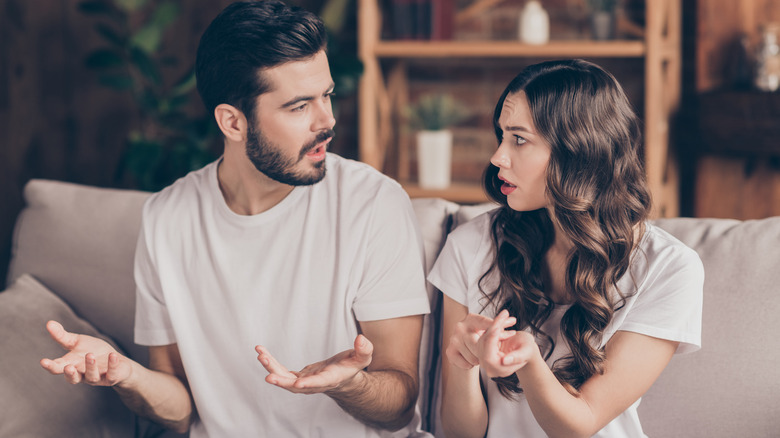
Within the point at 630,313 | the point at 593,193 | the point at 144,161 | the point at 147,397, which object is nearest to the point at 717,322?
the point at 630,313

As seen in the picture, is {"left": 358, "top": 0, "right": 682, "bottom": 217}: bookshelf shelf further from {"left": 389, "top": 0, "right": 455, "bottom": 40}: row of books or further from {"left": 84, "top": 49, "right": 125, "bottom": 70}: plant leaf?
{"left": 84, "top": 49, "right": 125, "bottom": 70}: plant leaf

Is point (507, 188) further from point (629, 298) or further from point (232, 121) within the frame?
point (232, 121)

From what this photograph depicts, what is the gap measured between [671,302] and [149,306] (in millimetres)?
954

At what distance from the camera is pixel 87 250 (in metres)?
1.75

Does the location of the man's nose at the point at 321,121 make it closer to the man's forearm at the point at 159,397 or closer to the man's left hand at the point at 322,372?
the man's left hand at the point at 322,372

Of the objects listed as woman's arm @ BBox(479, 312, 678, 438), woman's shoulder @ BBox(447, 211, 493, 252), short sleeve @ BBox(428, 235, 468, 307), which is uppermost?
woman's shoulder @ BBox(447, 211, 493, 252)

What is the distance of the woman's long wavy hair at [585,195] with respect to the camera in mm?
1170

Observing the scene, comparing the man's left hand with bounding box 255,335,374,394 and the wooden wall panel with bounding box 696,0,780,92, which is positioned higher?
the wooden wall panel with bounding box 696,0,780,92

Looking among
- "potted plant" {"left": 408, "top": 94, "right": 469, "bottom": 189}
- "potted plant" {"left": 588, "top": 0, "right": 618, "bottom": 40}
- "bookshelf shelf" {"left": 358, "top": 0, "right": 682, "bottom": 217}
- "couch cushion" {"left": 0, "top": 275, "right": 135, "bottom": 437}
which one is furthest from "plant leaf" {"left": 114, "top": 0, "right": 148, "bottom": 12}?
"potted plant" {"left": 588, "top": 0, "right": 618, "bottom": 40}

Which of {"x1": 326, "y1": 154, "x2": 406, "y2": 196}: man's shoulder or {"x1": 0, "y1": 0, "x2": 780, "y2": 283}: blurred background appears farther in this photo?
{"x1": 0, "y1": 0, "x2": 780, "y2": 283}: blurred background

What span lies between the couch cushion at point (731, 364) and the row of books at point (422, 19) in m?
1.45

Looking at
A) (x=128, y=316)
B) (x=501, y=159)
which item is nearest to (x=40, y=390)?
(x=128, y=316)

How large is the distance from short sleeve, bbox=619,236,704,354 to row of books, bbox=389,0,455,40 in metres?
1.57

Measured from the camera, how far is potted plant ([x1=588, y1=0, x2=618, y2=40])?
8.03ft
